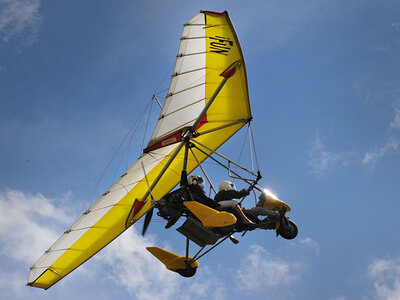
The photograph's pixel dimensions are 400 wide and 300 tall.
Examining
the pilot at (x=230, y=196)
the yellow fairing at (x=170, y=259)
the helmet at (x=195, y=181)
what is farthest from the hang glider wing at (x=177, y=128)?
the yellow fairing at (x=170, y=259)

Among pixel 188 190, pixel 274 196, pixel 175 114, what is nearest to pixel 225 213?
pixel 188 190

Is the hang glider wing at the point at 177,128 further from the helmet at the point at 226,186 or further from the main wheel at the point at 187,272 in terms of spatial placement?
the main wheel at the point at 187,272

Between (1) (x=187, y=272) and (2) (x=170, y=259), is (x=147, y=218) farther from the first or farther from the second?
(1) (x=187, y=272)

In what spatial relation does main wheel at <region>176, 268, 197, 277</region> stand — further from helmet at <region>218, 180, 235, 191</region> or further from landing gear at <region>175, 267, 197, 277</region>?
helmet at <region>218, 180, 235, 191</region>

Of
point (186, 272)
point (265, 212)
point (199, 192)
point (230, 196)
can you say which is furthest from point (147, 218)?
point (265, 212)

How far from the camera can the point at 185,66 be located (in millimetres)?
17672

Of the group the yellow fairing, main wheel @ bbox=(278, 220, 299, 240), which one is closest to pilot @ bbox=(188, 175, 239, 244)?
main wheel @ bbox=(278, 220, 299, 240)

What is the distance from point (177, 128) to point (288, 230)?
4889mm

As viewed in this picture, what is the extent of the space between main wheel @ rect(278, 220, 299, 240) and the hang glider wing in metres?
3.34

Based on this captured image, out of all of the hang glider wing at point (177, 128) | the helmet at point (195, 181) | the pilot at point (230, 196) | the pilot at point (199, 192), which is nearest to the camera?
the pilot at point (199, 192)

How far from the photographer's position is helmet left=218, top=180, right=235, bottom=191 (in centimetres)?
1420

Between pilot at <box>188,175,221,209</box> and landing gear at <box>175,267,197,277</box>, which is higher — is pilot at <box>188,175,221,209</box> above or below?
above

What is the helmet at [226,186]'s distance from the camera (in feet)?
46.6

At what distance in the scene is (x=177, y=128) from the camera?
15492 millimetres
